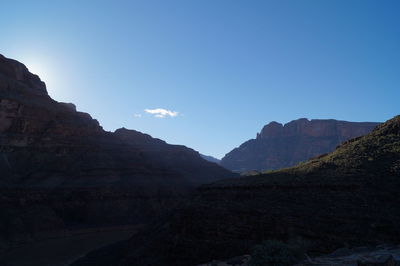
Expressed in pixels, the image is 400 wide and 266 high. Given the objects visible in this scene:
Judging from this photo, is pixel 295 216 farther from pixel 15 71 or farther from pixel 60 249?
pixel 15 71

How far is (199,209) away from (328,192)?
8.74 meters

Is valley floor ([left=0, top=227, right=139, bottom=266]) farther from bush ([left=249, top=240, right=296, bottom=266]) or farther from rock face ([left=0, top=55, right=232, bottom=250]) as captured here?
bush ([left=249, top=240, right=296, bottom=266])

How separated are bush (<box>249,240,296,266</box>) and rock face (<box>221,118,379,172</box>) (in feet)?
530

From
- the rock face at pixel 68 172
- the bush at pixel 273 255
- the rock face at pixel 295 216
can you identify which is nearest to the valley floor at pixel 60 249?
the rock face at pixel 68 172

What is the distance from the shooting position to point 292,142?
7549 inches

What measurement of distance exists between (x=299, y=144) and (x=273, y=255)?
176600 mm

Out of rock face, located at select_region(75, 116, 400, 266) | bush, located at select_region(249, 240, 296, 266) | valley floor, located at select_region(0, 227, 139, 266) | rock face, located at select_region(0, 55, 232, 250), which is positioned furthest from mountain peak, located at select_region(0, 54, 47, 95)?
bush, located at select_region(249, 240, 296, 266)

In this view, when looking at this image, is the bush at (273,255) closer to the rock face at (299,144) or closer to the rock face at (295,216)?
the rock face at (295,216)

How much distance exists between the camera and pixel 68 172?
2810 inches

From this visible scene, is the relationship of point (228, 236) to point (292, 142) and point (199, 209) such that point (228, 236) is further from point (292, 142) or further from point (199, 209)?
point (292, 142)

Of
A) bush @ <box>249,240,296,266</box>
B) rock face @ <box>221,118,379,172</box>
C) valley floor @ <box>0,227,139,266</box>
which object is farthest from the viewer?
rock face @ <box>221,118,379,172</box>

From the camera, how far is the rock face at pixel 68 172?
5656 centimetres

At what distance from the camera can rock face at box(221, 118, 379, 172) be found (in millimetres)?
180000

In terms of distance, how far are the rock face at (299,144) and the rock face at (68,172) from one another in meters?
89.7
